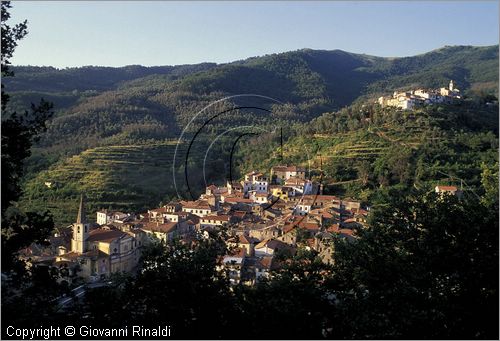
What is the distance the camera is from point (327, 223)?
18.2 meters

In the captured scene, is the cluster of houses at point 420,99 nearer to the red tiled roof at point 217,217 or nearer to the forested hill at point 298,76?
the forested hill at point 298,76

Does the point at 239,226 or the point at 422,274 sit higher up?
the point at 422,274

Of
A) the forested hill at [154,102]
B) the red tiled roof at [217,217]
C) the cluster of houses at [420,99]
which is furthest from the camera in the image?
the cluster of houses at [420,99]

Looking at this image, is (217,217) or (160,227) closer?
(160,227)

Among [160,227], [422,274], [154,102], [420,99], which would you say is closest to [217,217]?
[160,227]

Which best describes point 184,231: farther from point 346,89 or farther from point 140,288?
point 346,89

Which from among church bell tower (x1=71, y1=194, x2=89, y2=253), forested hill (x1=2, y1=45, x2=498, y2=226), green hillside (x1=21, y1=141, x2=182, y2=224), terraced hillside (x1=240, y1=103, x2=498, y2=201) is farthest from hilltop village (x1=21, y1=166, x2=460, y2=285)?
forested hill (x1=2, y1=45, x2=498, y2=226)

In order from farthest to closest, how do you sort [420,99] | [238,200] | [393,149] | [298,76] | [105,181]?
[298,76] → [420,99] → [393,149] → [105,181] → [238,200]

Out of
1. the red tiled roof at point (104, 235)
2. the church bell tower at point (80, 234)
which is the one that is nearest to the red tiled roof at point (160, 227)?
the red tiled roof at point (104, 235)

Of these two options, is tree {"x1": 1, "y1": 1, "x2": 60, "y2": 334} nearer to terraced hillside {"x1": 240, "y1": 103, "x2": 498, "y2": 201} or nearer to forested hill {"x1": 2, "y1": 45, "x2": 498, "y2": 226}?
forested hill {"x1": 2, "y1": 45, "x2": 498, "y2": 226}

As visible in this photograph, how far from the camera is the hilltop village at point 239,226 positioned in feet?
44.4

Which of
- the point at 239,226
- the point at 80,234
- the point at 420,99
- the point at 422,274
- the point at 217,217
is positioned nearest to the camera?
the point at 422,274

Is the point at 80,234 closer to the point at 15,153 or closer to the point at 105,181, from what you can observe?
the point at 105,181

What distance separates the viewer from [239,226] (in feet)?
61.4
